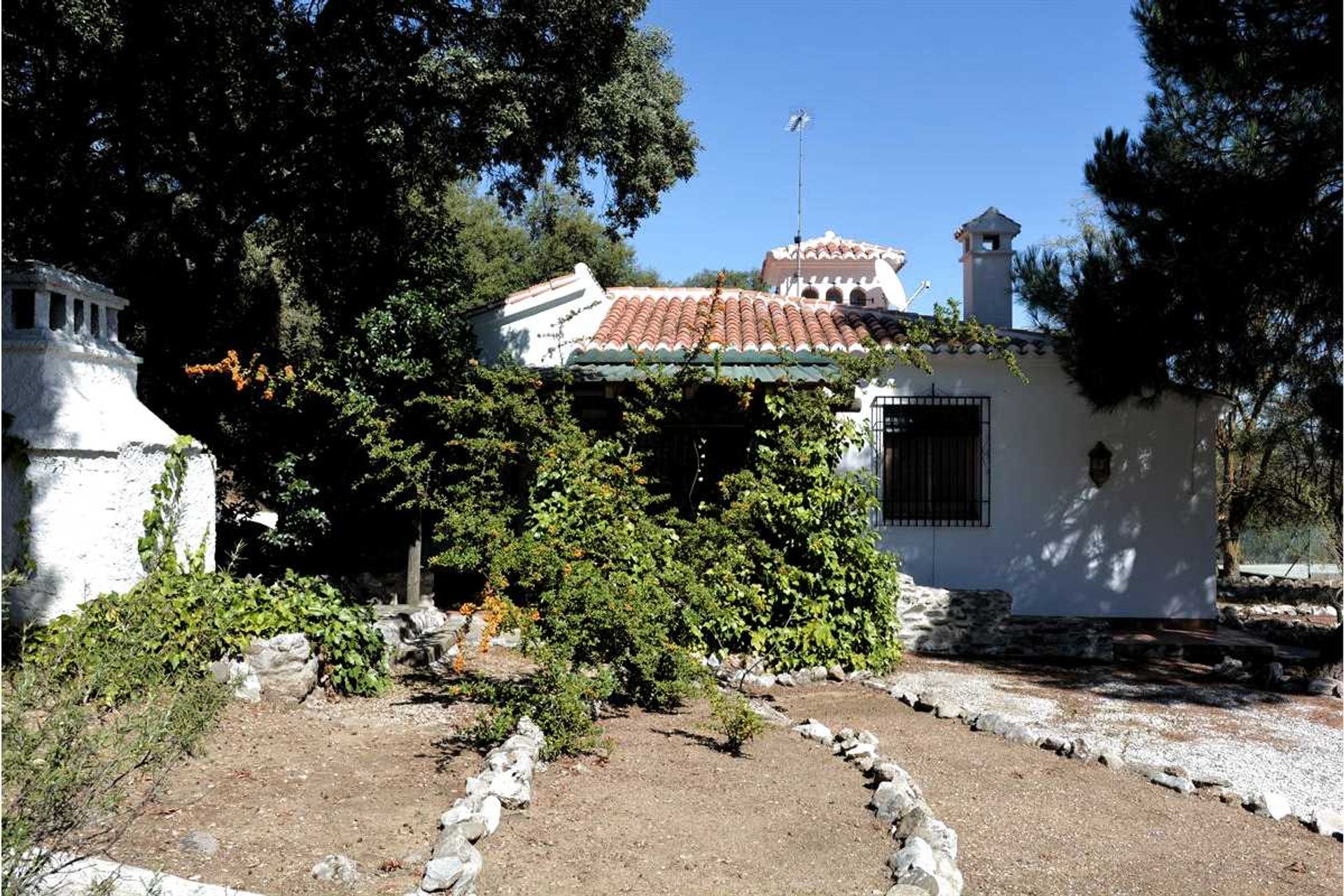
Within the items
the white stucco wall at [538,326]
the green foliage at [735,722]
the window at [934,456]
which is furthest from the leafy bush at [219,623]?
the window at [934,456]

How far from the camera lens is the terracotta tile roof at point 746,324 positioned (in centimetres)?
1207

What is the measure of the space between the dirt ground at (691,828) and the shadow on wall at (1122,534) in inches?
257

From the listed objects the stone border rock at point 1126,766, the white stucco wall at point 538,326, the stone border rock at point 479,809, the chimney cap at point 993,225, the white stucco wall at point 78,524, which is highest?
the chimney cap at point 993,225

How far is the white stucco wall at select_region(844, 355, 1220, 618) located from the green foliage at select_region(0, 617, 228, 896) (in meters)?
Answer: 9.11

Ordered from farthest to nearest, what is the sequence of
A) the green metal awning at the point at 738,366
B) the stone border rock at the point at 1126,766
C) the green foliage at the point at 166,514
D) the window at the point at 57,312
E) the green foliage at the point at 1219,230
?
1. the green metal awning at the point at 738,366
2. the green foliage at the point at 1219,230
3. the green foliage at the point at 166,514
4. the window at the point at 57,312
5. the stone border rock at the point at 1126,766

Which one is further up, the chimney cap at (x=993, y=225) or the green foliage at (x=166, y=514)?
the chimney cap at (x=993, y=225)

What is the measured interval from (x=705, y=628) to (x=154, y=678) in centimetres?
552

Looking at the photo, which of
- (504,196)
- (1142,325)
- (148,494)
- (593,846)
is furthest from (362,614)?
(1142,325)

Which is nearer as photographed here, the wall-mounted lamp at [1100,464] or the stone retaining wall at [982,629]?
the stone retaining wall at [982,629]

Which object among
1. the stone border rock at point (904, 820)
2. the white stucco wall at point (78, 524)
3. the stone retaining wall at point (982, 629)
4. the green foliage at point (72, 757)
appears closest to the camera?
the green foliage at point (72, 757)

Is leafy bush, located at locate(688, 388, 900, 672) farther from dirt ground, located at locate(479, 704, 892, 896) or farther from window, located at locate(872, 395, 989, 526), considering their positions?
dirt ground, located at locate(479, 704, 892, 896)

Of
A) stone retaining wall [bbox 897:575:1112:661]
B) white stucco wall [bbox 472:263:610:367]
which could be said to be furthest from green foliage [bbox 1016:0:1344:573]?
white stucco wall [bbox 472:263:610:367]

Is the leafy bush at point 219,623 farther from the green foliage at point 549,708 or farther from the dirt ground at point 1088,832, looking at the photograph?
the dirt ground at point 1088,832

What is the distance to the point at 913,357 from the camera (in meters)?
9.47
